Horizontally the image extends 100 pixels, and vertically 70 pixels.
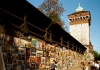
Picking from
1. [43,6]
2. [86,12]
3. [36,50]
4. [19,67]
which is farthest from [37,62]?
[86,12]

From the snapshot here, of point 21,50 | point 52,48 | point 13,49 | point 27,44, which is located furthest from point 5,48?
point 52,48

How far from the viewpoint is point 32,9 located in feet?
28.4

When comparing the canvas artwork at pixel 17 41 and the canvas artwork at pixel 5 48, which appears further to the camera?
the canvas artwork at pixel 17 41

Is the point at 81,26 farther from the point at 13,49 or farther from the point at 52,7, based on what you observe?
the point at 13,49

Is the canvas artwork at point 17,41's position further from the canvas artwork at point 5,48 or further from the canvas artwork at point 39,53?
the canvas artwork at point 39,53

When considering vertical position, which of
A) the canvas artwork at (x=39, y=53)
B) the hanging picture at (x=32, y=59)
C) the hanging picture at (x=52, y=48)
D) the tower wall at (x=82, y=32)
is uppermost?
the tower wall at (x=82, y=32)

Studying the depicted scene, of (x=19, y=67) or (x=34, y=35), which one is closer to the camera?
(x=19, y=67)

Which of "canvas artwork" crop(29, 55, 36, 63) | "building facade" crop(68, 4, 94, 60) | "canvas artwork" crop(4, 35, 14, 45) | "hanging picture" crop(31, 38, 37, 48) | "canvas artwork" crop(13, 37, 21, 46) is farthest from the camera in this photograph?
"building facade" crop(68, 4, 94, 60)

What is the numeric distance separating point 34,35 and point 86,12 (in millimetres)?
38452

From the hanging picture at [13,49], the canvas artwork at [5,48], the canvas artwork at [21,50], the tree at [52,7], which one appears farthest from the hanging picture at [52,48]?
the tree at [52,7]

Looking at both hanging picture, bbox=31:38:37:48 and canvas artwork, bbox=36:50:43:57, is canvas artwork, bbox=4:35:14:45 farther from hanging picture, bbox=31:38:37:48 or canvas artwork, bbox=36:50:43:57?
canvas artwork, bbox=36:50:43:57

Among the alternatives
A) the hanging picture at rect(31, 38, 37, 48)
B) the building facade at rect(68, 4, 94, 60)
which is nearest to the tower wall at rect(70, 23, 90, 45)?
the building facade at rect(68, 4, 94, 60)

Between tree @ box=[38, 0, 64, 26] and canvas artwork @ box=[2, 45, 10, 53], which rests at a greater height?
tree @ box=[38, 0, 64, 26]

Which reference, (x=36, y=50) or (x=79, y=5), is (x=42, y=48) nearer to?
(x=36, y=50)
